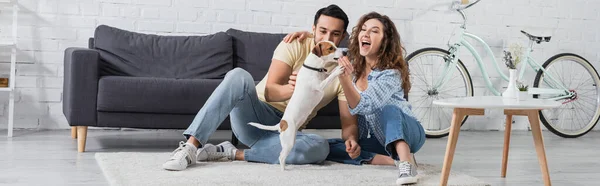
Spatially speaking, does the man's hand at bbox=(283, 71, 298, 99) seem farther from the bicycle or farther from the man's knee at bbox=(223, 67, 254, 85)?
the bicycle

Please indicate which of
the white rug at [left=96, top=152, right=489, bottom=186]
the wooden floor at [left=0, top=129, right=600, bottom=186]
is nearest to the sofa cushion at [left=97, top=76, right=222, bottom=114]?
the wooden floor at [left=0, top=129, right=600, bottom=186]

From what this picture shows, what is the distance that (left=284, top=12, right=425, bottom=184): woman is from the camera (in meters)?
2.58

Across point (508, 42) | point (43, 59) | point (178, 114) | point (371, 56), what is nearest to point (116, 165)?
point (178, 114)

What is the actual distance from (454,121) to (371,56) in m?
0.52

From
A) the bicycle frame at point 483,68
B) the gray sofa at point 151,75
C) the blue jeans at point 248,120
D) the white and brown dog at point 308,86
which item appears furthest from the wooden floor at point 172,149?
the white and brown dog at point 308,86

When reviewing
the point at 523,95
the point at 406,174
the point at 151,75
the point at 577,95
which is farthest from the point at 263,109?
the point at 577,95

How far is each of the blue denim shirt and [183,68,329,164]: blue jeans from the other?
A: 0.22 m

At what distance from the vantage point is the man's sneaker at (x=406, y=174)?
244 centimetres

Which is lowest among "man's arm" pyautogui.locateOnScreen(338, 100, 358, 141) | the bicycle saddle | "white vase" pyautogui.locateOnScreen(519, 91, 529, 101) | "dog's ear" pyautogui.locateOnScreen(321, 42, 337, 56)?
"man's arm" pyautogui.locateOnScreen(338, 100, 358, 141)

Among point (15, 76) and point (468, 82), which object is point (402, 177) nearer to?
point (468, 82)

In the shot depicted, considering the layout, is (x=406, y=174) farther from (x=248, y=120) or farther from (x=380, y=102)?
(x=248, y=120)

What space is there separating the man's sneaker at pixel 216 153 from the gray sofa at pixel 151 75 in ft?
1.71

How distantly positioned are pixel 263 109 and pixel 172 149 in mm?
985

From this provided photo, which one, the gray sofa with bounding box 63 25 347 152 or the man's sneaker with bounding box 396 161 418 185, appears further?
the gray sofa with bounding box 63 25 347 152
